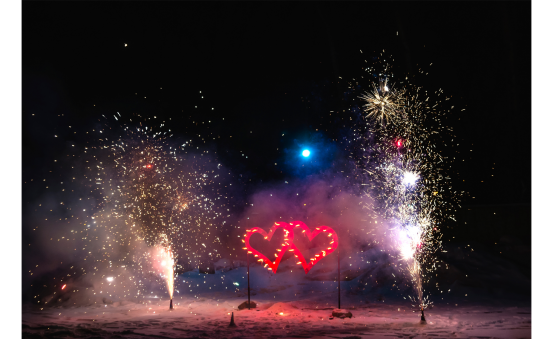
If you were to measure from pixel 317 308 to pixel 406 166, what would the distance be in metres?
4.73

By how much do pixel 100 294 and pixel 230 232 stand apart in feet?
17.9

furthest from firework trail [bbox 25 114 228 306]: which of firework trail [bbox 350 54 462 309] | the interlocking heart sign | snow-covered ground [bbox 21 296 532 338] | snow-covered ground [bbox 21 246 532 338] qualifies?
firework trail [bbox 350 54 462 309]

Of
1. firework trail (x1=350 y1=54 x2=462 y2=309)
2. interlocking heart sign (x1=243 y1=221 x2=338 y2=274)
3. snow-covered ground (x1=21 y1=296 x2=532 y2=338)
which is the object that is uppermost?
firework trail (x1=350 y1=54 x2=462 y2=309)

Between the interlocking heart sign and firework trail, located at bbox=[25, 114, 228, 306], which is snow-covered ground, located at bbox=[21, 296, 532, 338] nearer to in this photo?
the interlocking heart sign

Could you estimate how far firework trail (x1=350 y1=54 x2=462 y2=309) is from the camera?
1063cm

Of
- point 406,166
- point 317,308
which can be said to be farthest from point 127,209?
point 406,166

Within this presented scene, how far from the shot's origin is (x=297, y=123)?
15945mm

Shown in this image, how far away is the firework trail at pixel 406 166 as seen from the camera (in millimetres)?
10633

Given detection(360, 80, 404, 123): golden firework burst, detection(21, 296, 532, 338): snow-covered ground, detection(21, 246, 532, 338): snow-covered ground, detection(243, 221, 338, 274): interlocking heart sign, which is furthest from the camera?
detection(360, 80, 404, 123): golden firework burst

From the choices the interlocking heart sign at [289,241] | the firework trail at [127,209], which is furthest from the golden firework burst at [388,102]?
the firework trail at [127,209]

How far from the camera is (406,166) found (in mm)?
10453

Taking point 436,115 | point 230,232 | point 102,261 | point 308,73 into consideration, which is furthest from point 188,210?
point 436,115

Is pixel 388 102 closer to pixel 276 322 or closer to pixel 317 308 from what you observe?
pixel 317 308

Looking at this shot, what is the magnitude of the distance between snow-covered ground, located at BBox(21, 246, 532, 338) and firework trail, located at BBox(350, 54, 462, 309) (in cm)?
105
